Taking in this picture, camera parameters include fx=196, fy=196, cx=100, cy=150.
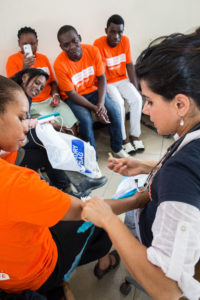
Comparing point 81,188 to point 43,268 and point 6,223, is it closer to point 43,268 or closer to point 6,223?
point 43,268

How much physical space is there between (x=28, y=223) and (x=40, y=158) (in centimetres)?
102

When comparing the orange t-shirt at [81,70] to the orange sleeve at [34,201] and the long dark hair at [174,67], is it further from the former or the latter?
the orange sleeve at [34,201]

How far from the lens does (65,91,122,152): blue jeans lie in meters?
2.20

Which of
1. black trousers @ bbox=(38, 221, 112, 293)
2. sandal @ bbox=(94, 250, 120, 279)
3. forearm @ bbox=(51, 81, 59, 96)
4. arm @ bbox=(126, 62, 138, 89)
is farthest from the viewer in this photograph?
arm @ bbox=(126, 62, 138, 89)

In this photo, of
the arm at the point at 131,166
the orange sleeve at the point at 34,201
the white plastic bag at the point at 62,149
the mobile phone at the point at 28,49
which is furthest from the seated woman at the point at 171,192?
the mobile phone at the point at 28,49

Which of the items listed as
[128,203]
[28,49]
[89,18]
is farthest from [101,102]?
[128,203]

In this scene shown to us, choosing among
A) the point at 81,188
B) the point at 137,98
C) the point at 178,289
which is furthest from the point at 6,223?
the point at 137,98

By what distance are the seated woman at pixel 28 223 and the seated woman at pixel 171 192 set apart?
0.17 metres

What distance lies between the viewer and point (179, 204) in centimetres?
52

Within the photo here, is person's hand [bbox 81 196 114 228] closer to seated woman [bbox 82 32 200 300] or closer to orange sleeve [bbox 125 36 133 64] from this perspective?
seated woman [bbox 82 32 200 300]

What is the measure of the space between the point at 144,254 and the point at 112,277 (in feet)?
3.02

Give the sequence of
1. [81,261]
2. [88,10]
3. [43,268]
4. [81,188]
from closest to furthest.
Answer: [43,268], [81,261], [81,188], [88,10]

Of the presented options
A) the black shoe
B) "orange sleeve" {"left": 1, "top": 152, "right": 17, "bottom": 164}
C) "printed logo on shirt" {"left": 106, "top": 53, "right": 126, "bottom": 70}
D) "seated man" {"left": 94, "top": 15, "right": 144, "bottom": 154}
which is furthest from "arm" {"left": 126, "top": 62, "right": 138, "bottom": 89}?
"orange sleeve" {"left": 1, "top": 152, "right": 17, "bottom": 164}

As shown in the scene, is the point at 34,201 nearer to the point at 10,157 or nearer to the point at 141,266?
the point at 141,266
